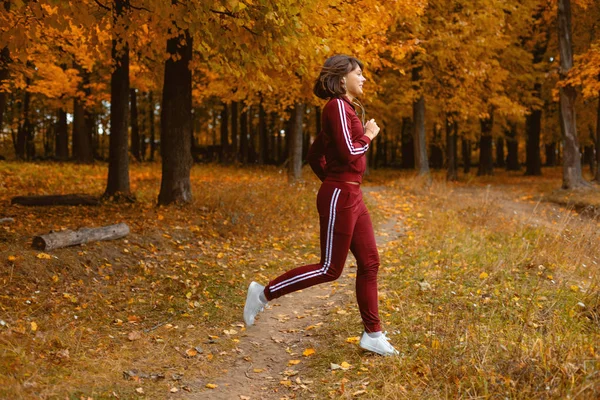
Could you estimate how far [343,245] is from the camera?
4.05 metres

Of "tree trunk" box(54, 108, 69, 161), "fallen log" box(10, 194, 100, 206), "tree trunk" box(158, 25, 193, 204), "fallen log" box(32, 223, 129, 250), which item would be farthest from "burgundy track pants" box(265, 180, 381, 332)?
"tree trunk" box(54, 108, 69, 161)

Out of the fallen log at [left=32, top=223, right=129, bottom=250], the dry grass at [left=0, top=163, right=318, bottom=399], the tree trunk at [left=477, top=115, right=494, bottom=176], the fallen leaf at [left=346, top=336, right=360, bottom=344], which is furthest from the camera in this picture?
the tree trunk at [left=477, top=115, right=494, bottom=176]

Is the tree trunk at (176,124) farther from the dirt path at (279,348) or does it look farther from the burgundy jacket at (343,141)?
the burgundy jacket at (343,141)

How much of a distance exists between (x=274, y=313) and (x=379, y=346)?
1879mm

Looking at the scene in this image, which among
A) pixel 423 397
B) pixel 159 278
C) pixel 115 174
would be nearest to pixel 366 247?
pixel 423 397

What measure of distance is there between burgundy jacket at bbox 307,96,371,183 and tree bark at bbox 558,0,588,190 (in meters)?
16.2

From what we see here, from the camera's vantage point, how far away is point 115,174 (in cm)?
1155

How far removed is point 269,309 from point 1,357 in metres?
2.87

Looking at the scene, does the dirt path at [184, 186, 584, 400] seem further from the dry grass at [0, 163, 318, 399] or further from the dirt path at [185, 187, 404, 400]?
the dry grass at [0, 163, 318, 399]

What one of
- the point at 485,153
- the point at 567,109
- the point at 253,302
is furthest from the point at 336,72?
the point at 485,153

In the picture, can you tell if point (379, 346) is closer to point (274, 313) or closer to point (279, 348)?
point (279, 348)

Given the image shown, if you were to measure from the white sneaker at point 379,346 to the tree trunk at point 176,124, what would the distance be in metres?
7.04

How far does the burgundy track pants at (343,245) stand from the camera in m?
4.02

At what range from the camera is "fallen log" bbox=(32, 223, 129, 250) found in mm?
→ 6730
